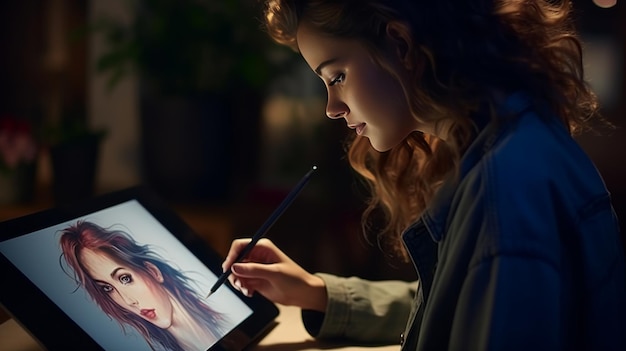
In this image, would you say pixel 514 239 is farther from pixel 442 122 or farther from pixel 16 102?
pixel 16 102

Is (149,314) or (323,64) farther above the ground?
(323,64)

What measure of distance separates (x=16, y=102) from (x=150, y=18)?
566 mm

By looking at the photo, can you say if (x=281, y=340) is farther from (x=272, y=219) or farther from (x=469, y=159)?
(x=469, y=159)

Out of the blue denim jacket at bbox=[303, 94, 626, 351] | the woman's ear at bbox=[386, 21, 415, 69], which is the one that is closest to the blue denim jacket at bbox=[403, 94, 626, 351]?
the blue denim jacket at bbox=[303, 94, 626, 351]

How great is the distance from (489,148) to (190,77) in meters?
1.52

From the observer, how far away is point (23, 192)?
2178mm

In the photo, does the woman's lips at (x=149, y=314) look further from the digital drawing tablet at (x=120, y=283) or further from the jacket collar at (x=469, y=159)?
the jacket collar at (x=469, y=159)

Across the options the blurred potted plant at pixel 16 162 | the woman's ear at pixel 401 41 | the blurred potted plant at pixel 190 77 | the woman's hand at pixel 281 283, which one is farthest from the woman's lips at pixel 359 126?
the blurred potted plant at pixel 16 162

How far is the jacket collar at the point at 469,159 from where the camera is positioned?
750mm

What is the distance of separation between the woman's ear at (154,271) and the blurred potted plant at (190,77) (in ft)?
3.92

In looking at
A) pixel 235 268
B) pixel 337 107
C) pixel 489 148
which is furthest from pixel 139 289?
pixel 489 148

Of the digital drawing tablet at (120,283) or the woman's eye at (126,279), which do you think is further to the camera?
the woman's eye at (126,279)

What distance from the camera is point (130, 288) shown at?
88 cm

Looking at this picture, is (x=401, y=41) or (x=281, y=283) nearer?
(x=401, y=41)
